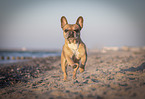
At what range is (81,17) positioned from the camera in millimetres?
3400

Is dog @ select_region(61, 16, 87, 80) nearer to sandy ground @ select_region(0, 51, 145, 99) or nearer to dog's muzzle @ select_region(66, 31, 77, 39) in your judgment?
dog's muzzle @ select_region(66, 31, 77, 39)

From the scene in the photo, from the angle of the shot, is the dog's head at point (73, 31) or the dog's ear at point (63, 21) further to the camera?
the dog's ear at point (63, 21)

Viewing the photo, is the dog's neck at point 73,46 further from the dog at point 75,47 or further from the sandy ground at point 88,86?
the sandy ground at point 88,86

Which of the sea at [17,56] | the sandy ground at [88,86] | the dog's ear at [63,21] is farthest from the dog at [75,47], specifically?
the sea at [17,56]

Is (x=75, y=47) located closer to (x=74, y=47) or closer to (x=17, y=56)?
(x=74, y=47)

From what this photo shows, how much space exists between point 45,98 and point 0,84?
5.08 m

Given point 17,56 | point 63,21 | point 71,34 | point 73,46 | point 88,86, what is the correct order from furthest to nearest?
point 17,56 < point 88,86 < point 63,21 < point 73,46 < point 71,34

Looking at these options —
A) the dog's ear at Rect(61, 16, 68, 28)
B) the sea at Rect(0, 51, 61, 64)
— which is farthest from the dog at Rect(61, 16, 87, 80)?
the sea at Rect(0, 51, 61, 64)

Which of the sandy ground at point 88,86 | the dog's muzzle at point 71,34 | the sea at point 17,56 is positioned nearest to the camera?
the sandy ground at point 88,86

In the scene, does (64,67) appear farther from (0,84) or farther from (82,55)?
(0,84)

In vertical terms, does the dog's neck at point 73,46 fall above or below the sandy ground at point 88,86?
above

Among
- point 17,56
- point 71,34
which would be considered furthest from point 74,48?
point 17,56

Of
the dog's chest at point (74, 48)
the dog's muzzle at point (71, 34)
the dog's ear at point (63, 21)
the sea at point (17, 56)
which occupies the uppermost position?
the dog's ear at point (63, 21)

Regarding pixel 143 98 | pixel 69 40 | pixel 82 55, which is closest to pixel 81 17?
pixel 69 40
